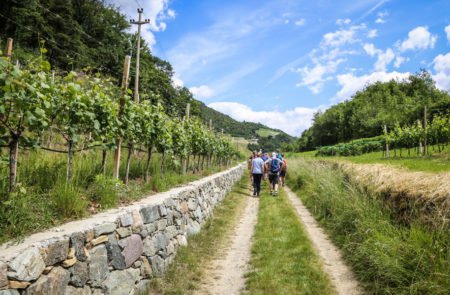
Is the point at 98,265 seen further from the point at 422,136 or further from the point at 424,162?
→ the point at 422,136

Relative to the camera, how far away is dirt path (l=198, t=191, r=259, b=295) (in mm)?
4758

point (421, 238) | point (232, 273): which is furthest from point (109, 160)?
point (421, 238)

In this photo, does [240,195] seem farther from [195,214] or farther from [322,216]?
[195,214]

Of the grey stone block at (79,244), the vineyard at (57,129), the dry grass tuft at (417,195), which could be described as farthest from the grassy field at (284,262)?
the vineyard at (57,129)

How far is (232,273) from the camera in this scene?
5.32 meters

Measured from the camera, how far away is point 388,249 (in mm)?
4453

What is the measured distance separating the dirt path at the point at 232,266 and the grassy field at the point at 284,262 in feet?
0.57

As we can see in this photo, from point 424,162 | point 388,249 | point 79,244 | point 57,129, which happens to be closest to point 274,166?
point 424,162

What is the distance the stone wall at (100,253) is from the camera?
2.44 m

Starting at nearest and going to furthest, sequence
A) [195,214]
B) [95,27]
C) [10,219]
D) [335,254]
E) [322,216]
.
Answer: [10,219], [335,254], [195,214], [322,216], [95,27]

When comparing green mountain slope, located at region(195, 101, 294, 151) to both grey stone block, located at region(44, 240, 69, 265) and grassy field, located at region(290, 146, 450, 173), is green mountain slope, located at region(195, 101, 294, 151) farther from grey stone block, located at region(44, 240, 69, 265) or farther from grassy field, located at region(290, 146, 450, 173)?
grey stone block, located at region(44, 240, 69, 265)

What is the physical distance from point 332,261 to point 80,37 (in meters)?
39.8

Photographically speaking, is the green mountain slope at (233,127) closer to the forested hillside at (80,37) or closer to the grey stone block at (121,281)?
the forested hillside at (80,37)

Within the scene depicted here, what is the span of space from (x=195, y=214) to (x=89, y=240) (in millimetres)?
4439
